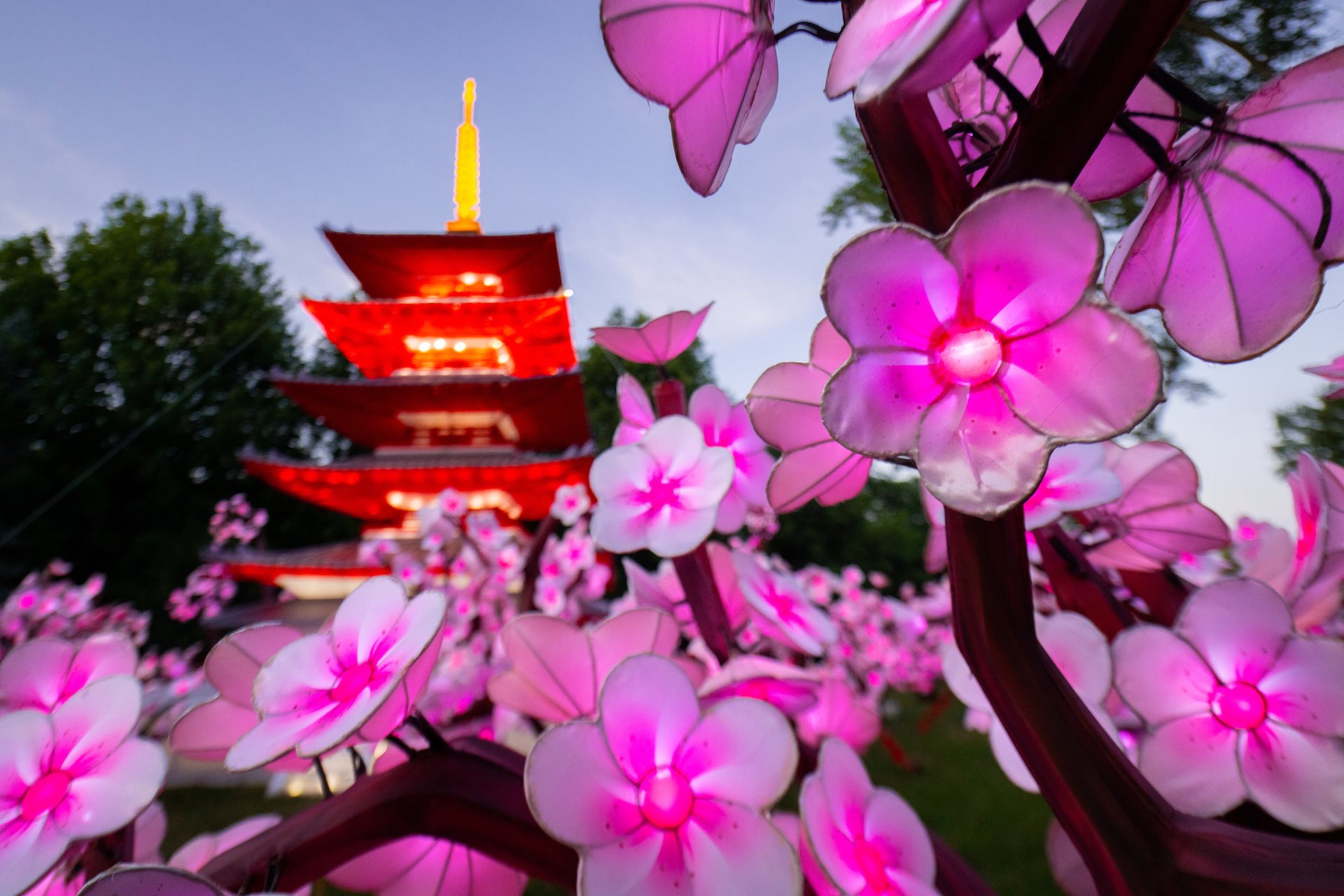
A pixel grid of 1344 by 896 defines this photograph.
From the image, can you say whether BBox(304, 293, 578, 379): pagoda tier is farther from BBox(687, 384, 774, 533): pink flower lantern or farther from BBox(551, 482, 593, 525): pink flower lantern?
BBox(687, 384, 774, 533): pink flower lantern

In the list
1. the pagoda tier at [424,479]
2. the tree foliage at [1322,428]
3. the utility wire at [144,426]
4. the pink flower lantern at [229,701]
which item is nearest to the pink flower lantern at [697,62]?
the pink flower lantern at [229,701]

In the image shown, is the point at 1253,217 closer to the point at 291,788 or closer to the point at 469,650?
the point at 469,650

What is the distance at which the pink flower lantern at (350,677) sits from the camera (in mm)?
225

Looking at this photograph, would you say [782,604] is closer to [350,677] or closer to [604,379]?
[350,677]

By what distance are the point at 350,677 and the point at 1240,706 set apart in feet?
1.39

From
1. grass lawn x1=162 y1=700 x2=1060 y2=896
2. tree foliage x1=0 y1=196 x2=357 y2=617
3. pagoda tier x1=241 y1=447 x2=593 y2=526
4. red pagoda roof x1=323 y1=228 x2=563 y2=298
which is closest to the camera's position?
grass lawn x1=162 y1=700 x2=1060 y2=896

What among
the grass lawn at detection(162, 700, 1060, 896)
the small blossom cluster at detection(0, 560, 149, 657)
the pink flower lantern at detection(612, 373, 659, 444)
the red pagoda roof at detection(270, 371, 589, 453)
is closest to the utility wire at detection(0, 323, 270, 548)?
the red pagoda roof at detection(270, 371, 589, 453)

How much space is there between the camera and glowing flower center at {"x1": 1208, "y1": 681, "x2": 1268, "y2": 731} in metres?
0.29

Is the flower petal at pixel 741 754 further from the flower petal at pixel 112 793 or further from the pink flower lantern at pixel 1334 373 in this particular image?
the pink flower lantern at pixel 1334 373

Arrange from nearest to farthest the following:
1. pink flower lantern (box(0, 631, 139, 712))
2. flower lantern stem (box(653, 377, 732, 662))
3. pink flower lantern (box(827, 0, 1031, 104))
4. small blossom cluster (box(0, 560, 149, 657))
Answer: pink flower lantern (box(827, 0, 1031, 104)) → pink flower lantern (box(0, 631, 139, 712)) → flower lantern stem (box(653, 377, 732, 662)) → small blossom cluster (box(0, 560, 149, 657))

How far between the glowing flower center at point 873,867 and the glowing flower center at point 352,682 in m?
0.24

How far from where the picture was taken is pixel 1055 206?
15 centimetres

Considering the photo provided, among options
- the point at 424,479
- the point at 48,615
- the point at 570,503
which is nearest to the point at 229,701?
the point at 570,503

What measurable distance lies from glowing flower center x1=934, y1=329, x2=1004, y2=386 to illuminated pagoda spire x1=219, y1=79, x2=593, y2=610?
4.16 m
